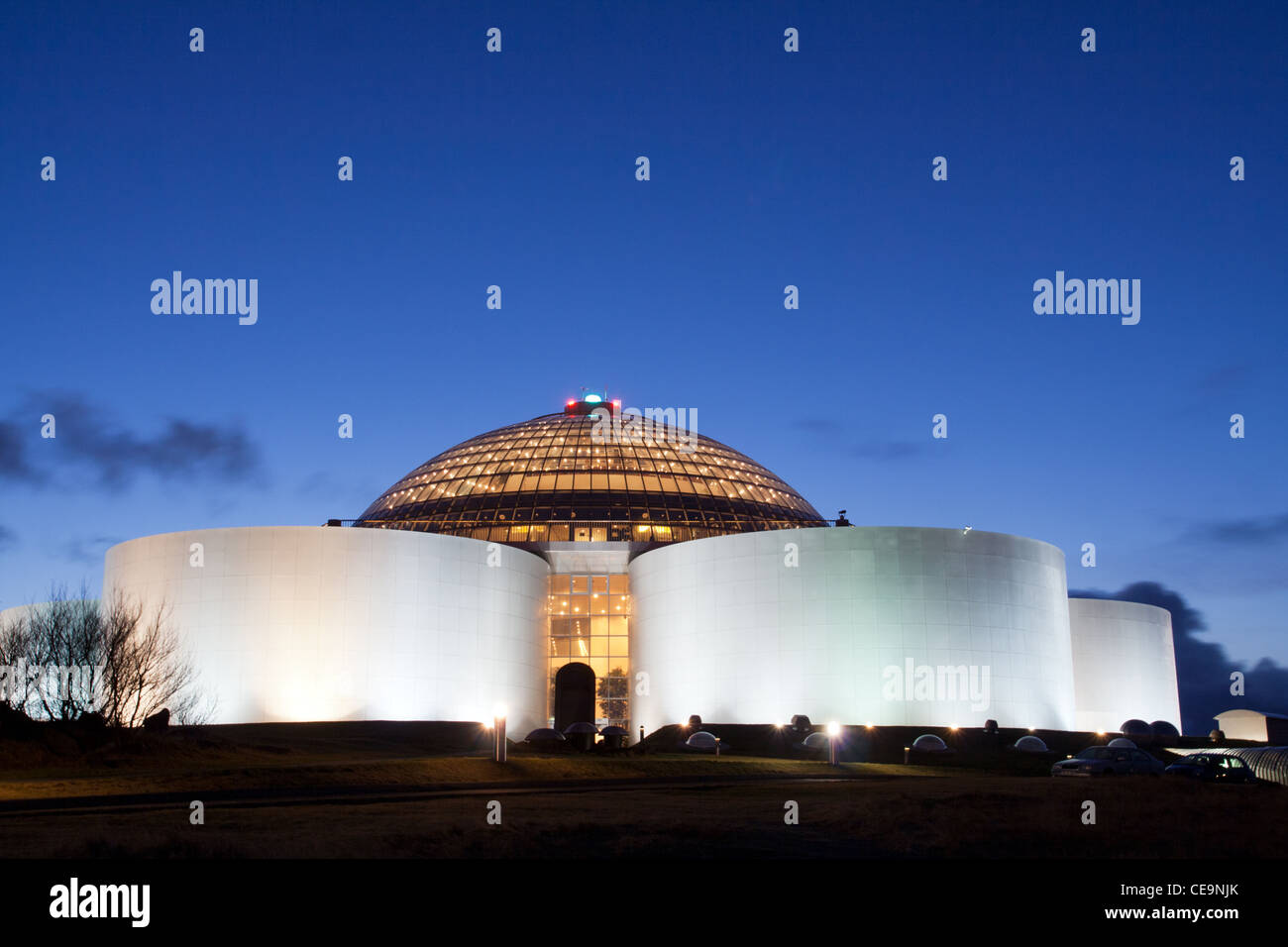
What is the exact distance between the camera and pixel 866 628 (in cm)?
6109

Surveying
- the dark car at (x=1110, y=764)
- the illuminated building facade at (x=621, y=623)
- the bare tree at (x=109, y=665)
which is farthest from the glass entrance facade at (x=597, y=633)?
the dark car at (x=1110, y=764)

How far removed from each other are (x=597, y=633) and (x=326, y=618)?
60.2ft

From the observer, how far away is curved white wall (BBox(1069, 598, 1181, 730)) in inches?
3039

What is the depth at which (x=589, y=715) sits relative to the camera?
235 feet

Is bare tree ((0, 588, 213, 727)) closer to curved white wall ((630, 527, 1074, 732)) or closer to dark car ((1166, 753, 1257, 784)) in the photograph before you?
curved white wall ((630, 527, 1074, 732))

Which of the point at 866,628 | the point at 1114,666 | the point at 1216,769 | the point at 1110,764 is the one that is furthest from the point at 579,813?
the point at 1114,666

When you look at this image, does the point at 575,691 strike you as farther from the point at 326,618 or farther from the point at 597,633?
the point at 326,618

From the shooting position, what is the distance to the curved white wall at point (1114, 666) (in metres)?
77.2

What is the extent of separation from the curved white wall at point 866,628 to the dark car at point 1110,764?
17923 millimetres

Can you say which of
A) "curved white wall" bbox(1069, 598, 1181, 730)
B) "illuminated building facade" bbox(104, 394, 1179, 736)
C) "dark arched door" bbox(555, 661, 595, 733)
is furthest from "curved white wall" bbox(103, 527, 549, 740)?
"curved white wall" bbox(1069, 598, 1181, 730)

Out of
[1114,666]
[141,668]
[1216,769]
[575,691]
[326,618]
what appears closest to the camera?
[1216,769]
